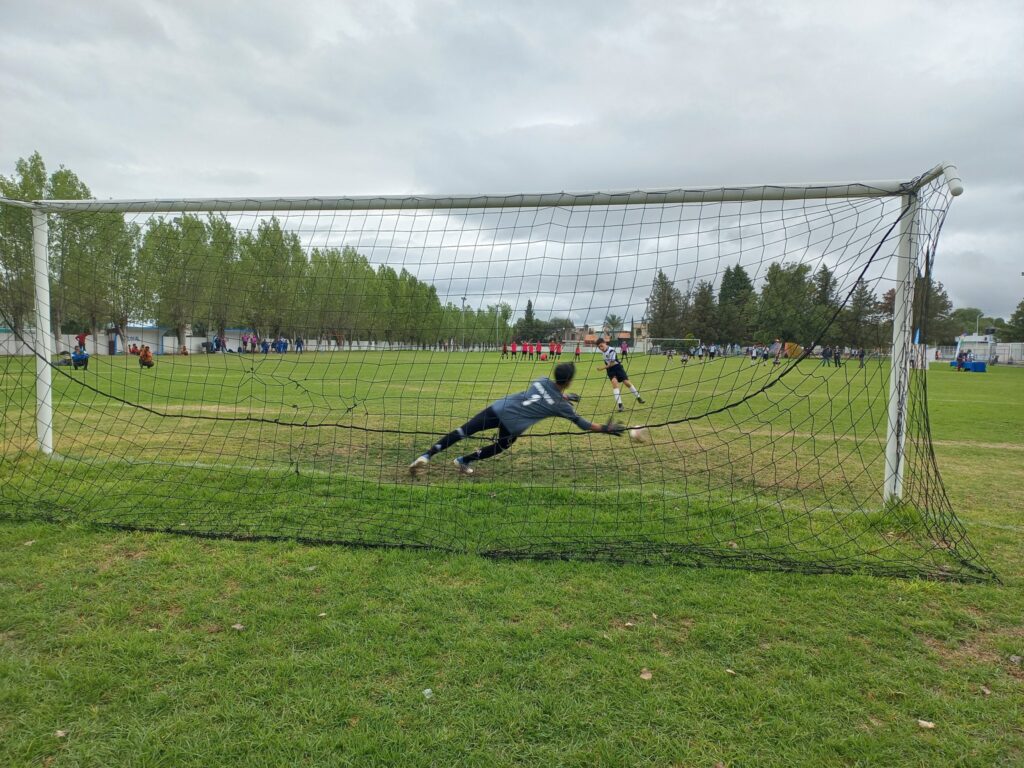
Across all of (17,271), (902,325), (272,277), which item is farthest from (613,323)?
(17,271)

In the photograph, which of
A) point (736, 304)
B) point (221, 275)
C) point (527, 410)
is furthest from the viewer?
point (221, 275)

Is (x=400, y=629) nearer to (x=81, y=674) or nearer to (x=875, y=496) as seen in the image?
(x=81, y=674)

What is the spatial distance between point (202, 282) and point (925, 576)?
8.44 metres

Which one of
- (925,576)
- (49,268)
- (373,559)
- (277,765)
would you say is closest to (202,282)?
(49,268)

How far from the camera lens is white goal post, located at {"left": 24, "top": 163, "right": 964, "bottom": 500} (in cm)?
464

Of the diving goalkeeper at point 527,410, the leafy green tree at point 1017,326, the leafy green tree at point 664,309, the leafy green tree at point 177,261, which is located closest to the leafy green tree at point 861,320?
the leafy green tree at point 664,309

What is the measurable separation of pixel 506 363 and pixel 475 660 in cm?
501

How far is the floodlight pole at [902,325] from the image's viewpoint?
15.4ft

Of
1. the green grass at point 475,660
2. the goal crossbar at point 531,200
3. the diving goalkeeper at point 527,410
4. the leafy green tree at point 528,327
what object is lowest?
the green grass at point 475,660

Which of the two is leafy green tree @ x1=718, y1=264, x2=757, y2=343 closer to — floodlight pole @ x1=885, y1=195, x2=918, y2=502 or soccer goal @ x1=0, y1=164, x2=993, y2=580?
soccer goal @ x1=0, y1=164, x2=993, y2=580

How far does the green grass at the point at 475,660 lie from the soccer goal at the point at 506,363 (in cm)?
43

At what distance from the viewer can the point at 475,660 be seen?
2.79m

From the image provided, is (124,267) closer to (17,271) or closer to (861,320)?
(17,271)

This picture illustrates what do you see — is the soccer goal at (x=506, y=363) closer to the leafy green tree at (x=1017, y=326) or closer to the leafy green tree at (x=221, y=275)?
the leafy green tree at (x=221, y=275)
